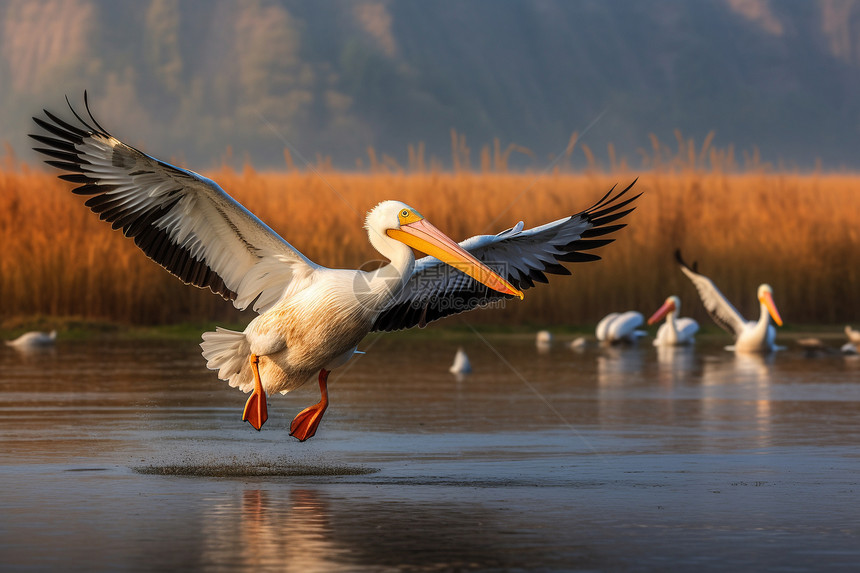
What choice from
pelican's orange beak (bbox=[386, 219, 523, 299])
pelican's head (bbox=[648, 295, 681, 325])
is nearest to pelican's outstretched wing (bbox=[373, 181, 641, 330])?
pelican's orange beak (bbox=[386, 219, 523, 299])

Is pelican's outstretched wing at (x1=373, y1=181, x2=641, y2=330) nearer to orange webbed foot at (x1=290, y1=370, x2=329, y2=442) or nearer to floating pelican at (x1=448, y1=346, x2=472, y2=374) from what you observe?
orange webbed foot at (x1=290, y1=370, x2=329, y2=442)

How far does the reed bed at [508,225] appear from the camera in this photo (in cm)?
2033

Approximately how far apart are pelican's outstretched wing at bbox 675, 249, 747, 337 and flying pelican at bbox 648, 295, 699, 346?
37 centimetres

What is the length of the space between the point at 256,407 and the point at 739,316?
11.1m

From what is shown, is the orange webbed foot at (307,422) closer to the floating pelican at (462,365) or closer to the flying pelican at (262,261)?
the flying pelican at (262,261)

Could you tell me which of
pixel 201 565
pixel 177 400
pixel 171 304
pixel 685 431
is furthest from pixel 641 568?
pixel 171 304

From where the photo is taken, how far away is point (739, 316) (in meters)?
19.5

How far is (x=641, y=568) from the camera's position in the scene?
601 centimetres

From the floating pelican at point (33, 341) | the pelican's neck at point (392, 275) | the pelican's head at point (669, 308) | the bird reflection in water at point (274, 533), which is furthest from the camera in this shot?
the pelican's head at point (669, 308)

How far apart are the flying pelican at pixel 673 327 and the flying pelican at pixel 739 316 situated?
37cm

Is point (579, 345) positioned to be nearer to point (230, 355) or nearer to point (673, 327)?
point (673, 327)

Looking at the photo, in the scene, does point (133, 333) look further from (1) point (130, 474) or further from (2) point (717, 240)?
(1) point (130, 474)

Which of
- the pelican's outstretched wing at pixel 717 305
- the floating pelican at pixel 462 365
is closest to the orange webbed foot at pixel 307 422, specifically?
the floating pelican at pixel 462 365

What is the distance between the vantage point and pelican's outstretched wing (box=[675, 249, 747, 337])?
19.6 meters
